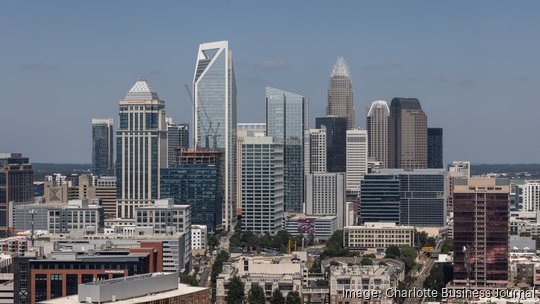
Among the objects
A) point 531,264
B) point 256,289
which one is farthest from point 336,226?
point 256,289

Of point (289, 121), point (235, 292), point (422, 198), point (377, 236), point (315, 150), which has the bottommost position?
point (235, 292)

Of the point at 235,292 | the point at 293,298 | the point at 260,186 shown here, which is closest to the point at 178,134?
the point at 260,186

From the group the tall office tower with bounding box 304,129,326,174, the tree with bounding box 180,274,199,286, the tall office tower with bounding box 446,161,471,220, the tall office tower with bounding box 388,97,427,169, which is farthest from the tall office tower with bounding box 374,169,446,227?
the tree with bounding box 180,274,199,286

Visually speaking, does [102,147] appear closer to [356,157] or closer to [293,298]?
[356,157]

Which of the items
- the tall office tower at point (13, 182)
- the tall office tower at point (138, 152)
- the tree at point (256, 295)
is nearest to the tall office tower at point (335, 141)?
the tall office tower at point (138, 152)

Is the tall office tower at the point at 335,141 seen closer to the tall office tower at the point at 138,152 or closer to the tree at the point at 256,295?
the tall office tower at the point at 138,152

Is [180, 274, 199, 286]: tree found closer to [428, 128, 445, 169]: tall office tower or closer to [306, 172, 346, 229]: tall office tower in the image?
[306, 172, 346, 229]: tall office tower
